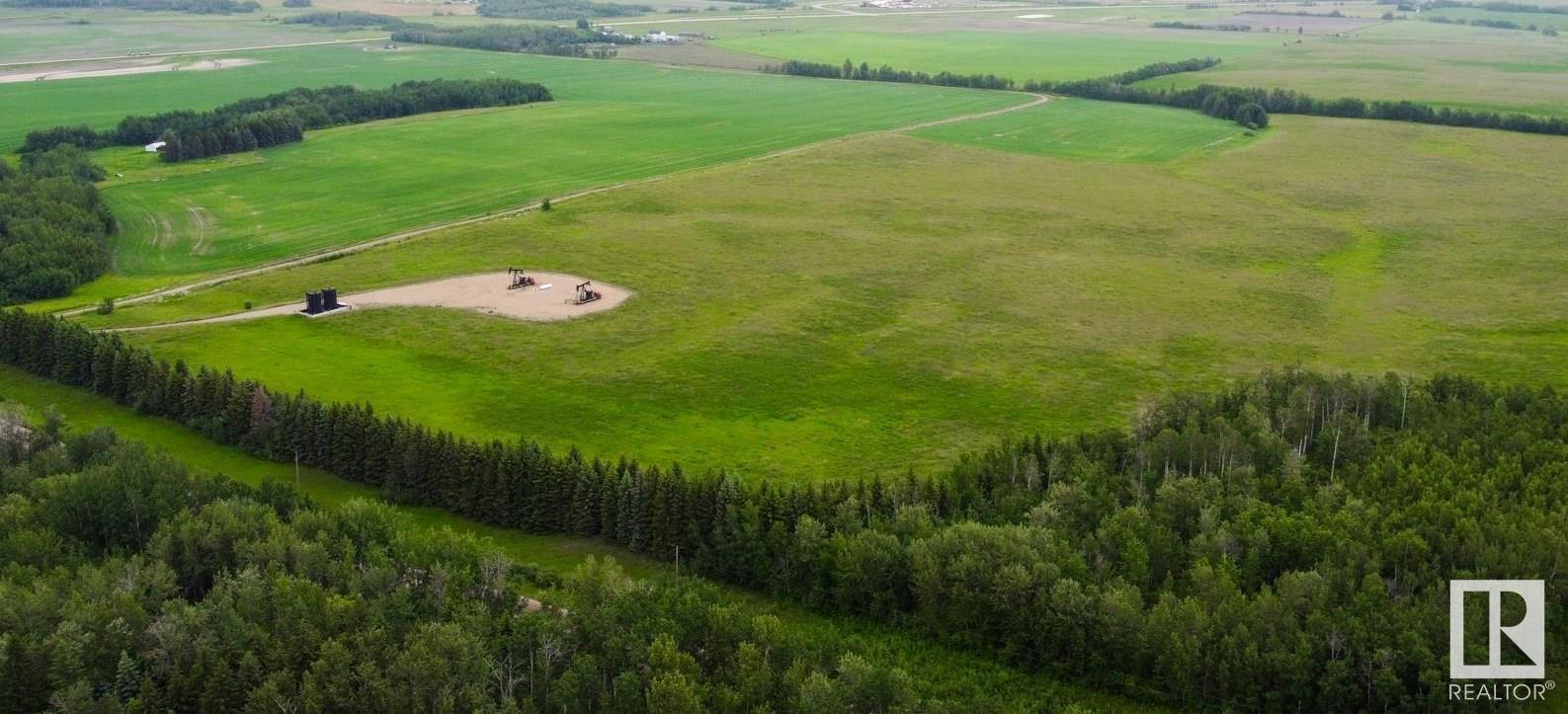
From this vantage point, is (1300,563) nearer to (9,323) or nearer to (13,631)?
(13,631)

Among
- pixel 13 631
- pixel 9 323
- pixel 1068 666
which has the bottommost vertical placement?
pixel 1068 666

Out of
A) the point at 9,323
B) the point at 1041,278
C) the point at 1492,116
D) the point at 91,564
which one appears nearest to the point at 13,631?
the point at 91,564

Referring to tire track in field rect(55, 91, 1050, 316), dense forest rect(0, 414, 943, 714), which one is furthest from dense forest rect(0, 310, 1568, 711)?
tire track in field rect(55, 91, 1050, 316)

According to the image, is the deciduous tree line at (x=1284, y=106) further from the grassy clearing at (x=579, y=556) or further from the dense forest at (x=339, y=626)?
the dense forest at (x=339, y=626)

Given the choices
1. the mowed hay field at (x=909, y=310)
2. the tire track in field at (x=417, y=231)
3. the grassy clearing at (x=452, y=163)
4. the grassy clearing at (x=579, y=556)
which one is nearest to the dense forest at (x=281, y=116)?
the grassy clearing at (x=452, y=163)

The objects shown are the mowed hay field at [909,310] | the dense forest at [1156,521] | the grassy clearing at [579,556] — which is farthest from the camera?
the mowed hay field at [909,310]

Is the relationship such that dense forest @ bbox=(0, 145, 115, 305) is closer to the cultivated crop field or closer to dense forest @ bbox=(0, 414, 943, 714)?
the cultivated crop field

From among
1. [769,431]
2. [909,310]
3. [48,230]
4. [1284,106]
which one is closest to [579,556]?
[769,431]
